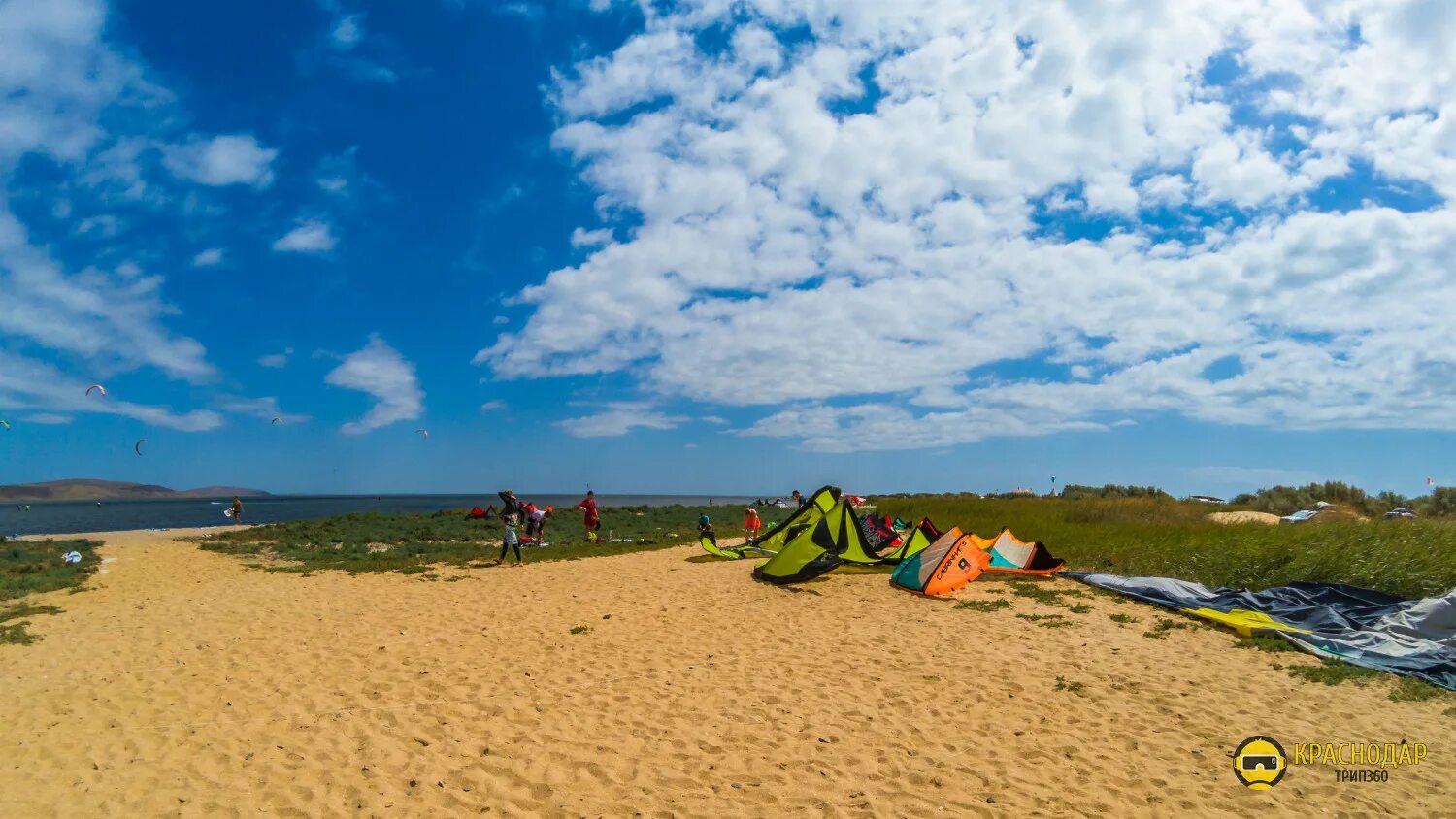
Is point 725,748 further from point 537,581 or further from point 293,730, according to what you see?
point 537,581

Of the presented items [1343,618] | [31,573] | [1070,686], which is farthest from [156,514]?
[1343,618]

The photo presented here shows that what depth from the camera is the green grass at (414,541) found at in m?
17.0

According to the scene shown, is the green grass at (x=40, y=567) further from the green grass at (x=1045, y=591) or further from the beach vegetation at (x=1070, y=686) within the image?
the green grass at (x=1045, y=591)

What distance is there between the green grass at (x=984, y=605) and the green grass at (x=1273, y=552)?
420cm

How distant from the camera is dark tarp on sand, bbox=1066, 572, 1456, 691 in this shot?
721 cm

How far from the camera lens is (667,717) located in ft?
20.1

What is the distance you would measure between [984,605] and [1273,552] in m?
5.96

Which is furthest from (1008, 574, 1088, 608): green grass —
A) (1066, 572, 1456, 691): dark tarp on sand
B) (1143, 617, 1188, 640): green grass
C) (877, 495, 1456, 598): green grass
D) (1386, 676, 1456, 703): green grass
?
(1386, 676, 1456, 703): green grass

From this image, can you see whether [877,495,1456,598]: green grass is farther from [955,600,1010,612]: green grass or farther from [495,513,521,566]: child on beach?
[495,513,521,566]: child on beach

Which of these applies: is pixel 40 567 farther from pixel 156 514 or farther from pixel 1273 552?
pixel 156 514

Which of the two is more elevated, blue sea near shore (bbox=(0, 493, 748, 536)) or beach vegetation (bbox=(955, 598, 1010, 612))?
beach vegetation (bbox=(955, 598, 1010, 612))

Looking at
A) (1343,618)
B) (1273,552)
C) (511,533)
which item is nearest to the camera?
(1343,618)

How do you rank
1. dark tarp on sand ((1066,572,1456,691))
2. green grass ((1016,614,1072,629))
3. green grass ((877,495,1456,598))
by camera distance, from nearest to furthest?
dark tarp on sand ((1066,572,1456,691)), green grass ((1016,614,1072,629)), green grass ((877,495,1456,598))

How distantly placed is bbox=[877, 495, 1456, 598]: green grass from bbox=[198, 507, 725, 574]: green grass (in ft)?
38.2
